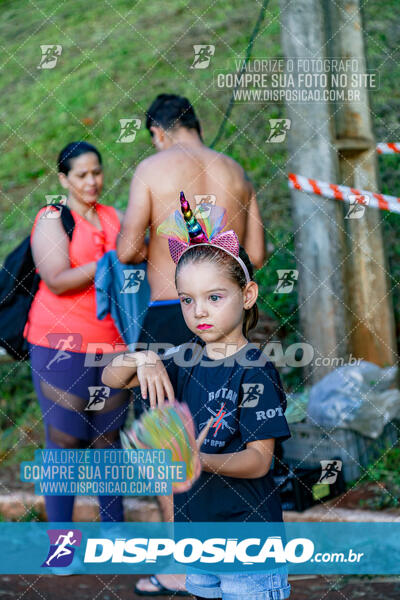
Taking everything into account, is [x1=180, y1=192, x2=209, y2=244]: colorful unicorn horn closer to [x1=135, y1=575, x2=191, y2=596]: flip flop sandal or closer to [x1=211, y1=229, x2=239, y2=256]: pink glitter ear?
[x1=211, y1=229, x2=239, y2=256]: pink glitter ear

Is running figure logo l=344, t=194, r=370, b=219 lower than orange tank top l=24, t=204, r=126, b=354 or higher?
higher

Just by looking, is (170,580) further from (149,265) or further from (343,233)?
(343,233)

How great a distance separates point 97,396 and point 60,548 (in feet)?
2.39

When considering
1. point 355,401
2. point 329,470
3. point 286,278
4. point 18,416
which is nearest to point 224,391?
point 329,470

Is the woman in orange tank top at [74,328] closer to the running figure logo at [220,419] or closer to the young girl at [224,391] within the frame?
the young girl at [224,391]

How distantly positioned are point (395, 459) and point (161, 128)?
2.17m

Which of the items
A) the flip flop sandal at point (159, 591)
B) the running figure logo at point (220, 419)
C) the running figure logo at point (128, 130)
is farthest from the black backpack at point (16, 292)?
the running figure logo at point (220, 419)

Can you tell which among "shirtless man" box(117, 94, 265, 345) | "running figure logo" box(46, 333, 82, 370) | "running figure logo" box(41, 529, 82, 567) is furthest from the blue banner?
"shirtless man" box(117, 94, 265, 345)

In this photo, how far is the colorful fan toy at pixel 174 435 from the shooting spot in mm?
2088

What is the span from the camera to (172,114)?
343 cm

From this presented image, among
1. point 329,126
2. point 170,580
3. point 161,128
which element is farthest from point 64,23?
point 170,580

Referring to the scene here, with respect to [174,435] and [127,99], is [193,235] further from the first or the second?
[127,99]

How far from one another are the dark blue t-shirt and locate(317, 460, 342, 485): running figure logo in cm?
170

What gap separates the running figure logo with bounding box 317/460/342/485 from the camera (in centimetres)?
387
